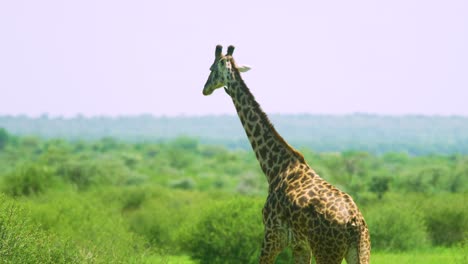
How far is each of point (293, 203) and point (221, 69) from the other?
1.89m

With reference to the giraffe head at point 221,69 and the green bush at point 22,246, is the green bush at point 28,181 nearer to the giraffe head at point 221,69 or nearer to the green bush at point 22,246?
the green bush at point 22,246

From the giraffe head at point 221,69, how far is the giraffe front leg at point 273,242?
1.79 m

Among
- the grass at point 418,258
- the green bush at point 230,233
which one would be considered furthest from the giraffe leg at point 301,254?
the grass at point 418,258

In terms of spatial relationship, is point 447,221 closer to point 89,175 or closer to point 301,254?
point 301,254

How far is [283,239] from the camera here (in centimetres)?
930

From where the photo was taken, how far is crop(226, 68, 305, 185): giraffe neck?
383 inches

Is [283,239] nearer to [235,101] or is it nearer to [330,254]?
[330,254]

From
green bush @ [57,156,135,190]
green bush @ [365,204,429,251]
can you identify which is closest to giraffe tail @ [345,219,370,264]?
green bush @ [365,204,429,251]

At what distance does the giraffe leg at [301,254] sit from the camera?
30.5 ft

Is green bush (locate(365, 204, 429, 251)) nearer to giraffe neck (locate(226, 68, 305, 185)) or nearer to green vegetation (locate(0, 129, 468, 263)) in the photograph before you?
green vegetation (locate(0, 129, 468, 263))

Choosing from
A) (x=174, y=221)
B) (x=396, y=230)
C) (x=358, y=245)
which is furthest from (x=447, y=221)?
(x=358, y=245)

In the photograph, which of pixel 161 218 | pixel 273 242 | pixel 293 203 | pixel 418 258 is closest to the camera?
pixel 293 203

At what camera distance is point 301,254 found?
9352 mm

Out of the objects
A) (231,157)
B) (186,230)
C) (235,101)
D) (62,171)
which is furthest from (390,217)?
(231,157)
